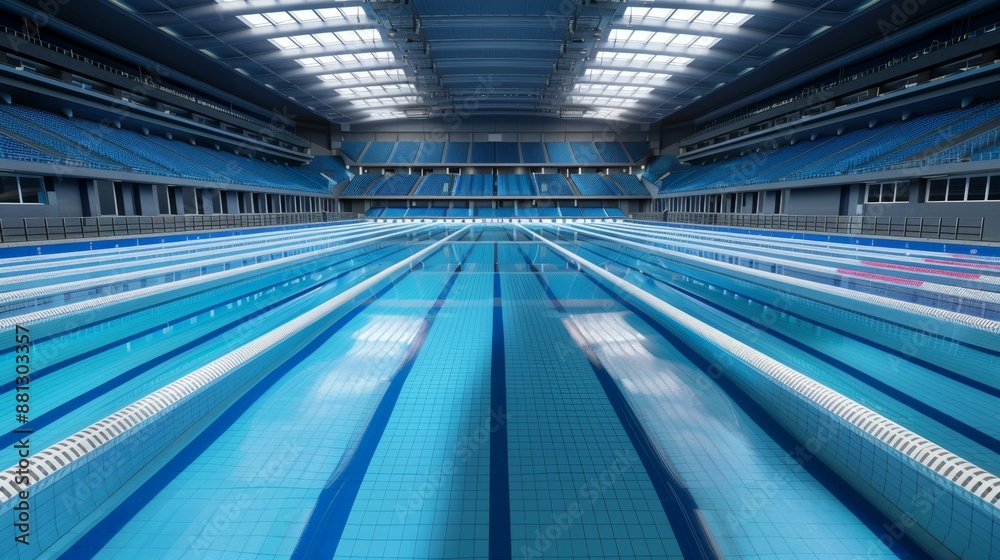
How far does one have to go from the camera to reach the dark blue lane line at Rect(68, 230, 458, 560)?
1.63 m

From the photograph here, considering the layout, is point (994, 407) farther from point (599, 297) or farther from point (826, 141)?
point (826, 141)

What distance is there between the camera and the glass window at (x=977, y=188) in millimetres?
10906

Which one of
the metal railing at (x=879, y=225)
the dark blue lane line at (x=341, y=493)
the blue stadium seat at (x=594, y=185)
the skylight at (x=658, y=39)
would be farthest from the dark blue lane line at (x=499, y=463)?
the blue stadium seat at (x=594, y=185)

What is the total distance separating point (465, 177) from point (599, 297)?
2655 cm

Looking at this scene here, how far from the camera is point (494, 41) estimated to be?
50.9 feet

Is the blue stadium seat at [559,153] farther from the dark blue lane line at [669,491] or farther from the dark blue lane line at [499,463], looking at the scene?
the dark blue lane line at [669,491]

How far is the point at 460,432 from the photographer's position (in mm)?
2369

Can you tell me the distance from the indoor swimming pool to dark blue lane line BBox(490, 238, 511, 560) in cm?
1

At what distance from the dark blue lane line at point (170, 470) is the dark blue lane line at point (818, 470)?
9.46 feet

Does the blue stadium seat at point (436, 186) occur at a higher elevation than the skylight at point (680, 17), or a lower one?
lower

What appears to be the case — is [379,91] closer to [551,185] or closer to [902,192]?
[551,185]

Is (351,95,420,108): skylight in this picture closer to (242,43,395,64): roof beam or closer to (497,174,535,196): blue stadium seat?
(242,43,395,64): roof beam

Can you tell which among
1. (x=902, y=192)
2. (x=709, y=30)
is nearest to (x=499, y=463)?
(x=709, y=30)

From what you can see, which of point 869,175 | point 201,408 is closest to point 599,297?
point 201,408
